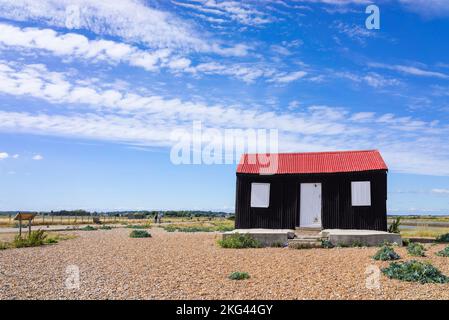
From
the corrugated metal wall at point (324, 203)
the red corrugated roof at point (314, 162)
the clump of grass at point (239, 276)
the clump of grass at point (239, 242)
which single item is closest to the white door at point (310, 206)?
the corrugated metal wall at point (324, 203)

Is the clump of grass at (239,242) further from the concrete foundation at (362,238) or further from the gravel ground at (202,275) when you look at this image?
the concrete foundation at (362,238)

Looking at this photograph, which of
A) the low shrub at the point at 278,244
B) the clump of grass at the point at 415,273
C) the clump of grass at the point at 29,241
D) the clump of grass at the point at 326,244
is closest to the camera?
the clump of grass at the point at 415,273

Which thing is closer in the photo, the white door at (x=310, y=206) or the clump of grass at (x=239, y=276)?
the clump of grass at (x=239, y=276)

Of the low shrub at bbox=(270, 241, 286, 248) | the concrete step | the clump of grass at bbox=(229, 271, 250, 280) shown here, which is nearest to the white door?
the concrete step

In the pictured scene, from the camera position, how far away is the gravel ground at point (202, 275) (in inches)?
382

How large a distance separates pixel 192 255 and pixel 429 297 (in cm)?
942

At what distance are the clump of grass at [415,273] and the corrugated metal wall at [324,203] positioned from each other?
31.7ft

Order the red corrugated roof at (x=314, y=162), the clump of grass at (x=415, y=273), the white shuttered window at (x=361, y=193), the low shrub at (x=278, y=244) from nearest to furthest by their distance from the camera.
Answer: the clump of grass at (x=415, y=273) < the low shrub at (x=278, y=244) < the white shuttered window at (x=361, y=193) < the red corrugated roof at (x=314, y=162)

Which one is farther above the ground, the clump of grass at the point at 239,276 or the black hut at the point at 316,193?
the black hut at the point at 316,193

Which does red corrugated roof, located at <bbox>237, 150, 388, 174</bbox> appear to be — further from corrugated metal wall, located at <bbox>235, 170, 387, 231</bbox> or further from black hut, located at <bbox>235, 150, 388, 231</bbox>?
corrugated metal wall, located at <bbox>235, 170, 387, 231</bbox>

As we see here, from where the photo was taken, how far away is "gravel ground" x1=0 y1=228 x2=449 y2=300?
382 inches

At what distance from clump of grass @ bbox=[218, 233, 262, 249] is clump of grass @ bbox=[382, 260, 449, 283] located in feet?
26.3
